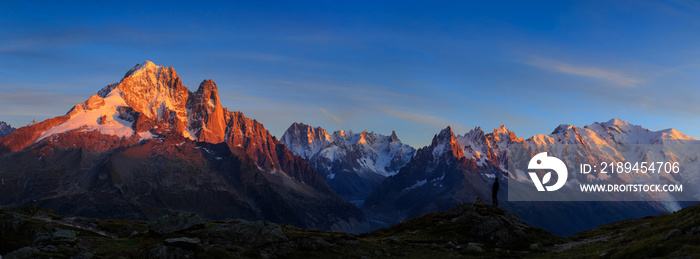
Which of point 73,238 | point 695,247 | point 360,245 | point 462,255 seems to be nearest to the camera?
point 695,247

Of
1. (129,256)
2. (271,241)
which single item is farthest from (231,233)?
(129,256)

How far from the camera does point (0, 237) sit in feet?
178

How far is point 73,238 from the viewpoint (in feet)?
169

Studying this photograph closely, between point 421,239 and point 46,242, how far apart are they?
148ft

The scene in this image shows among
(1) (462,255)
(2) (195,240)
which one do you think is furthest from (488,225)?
(2) (195,240)

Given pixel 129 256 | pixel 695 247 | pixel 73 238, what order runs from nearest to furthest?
pixel 695 247 → pixel 129 256 → pixel 73 238

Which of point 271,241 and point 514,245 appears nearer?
point 271,241

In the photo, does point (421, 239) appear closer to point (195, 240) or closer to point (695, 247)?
point (195, 240)

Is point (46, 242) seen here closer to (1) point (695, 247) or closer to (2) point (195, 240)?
(2) point (195, 240)

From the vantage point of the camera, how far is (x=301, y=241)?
183 ft

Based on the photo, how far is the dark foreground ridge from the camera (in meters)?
43.9

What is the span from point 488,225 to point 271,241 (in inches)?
1316

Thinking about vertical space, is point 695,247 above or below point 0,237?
above

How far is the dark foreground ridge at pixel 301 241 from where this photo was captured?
43906 mm
